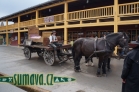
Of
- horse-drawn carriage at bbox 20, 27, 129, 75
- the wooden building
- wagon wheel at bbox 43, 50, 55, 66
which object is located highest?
the wooden building

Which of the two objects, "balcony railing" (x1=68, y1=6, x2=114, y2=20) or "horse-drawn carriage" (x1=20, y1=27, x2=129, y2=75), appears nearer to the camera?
"horse-drawn carriage" (x1=20, y1=27, x2=129, y2=75)

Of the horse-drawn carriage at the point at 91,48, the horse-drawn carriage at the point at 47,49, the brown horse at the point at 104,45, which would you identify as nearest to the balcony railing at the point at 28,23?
the horse-drawn carriage at the point at 47,49

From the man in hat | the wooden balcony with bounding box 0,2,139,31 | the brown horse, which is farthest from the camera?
the wooden balcony with bounding box 0,2,139,31

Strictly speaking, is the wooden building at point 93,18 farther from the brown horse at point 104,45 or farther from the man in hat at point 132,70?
the man in hat at point 132,70

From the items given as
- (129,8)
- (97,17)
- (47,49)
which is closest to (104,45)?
(47,49)

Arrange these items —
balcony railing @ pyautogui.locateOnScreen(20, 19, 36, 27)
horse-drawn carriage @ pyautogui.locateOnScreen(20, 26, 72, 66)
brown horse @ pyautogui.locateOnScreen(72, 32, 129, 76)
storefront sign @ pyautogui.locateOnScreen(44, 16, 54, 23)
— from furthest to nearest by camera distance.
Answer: balcony railing @ pyautogui.locateOnScreen(20, 19, 36, 27)
storefront sign @ pyautogui.locateOnScreen(44, 16, 54, 23)
horse-drawn carriage @ pyautogui.locateOnScreen(20, 26, 72, 66)
brown horse @ pyautogui.locateOnScreen(72, 32, 129, 76)

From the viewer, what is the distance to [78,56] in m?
8.41

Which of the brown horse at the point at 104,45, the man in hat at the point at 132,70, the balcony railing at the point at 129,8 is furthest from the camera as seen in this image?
the balcony railing at the point at 129,8

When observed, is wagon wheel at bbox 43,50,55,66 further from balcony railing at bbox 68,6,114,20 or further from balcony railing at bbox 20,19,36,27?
balcony railing at bbox 20,19,36,27

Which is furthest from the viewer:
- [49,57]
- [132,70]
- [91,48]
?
[49,57]

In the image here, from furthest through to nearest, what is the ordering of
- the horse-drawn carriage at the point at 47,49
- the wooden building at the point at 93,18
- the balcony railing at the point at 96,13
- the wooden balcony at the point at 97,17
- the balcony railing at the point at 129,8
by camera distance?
the balcony railing at the point at 96,13 → the wooden building at the point at 93,18 → the wooden balcony at the point at 97,17 → the balcony railing at the point at 129,8 → the horse-drawn carriage at the point at 47,49

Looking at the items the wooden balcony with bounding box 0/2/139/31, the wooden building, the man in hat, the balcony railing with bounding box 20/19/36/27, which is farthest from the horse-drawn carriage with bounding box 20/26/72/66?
the balcony railing with bounding box 20/19/36/27

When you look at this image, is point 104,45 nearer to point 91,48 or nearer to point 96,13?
point 91,48

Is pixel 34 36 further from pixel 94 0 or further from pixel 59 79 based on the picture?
pixel 94 0
